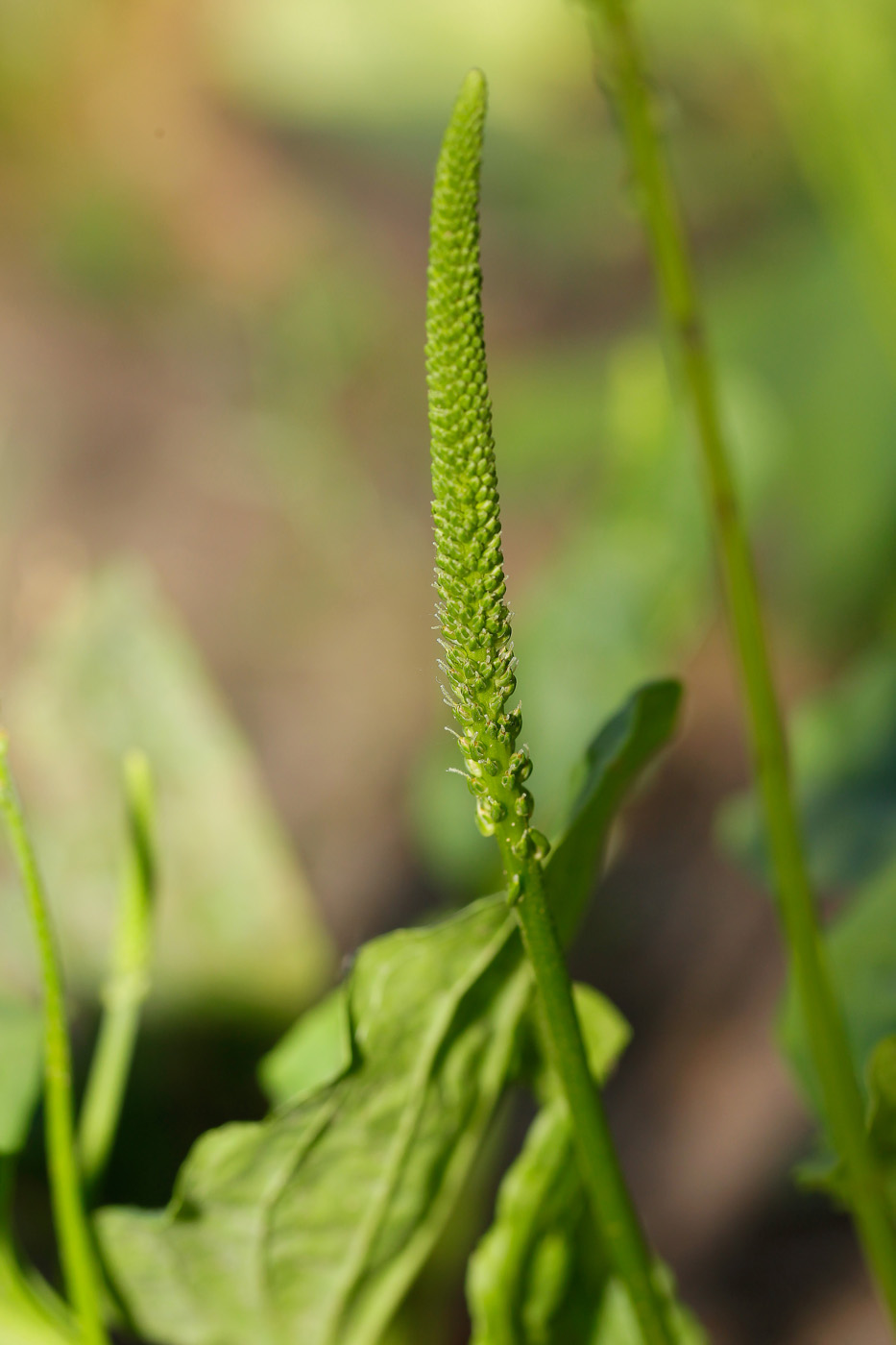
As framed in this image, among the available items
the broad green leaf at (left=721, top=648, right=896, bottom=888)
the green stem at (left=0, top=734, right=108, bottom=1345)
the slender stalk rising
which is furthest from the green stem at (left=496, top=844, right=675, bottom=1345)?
the broad green leaf at (left=721, top=648, right=896, bottom=888)

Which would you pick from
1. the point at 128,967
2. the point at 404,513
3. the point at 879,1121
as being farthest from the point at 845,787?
the point at 404,513

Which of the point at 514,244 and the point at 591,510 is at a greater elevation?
the point at 514,244

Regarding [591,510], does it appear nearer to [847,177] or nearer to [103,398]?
[847,177]

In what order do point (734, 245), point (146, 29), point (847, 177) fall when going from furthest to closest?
point (146, 29)
point (734, 245)
point (847, 177)

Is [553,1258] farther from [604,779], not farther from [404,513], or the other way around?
[404,513]

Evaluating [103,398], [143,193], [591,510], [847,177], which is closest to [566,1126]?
[847,177]

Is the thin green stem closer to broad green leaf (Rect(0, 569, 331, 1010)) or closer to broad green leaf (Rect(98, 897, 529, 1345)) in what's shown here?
broad green leaf (Rect(98, 897, 529, 1345))

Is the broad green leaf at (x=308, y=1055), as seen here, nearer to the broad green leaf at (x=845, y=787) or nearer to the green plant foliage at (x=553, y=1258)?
the green plant foliage at (x=553, y=1258)
